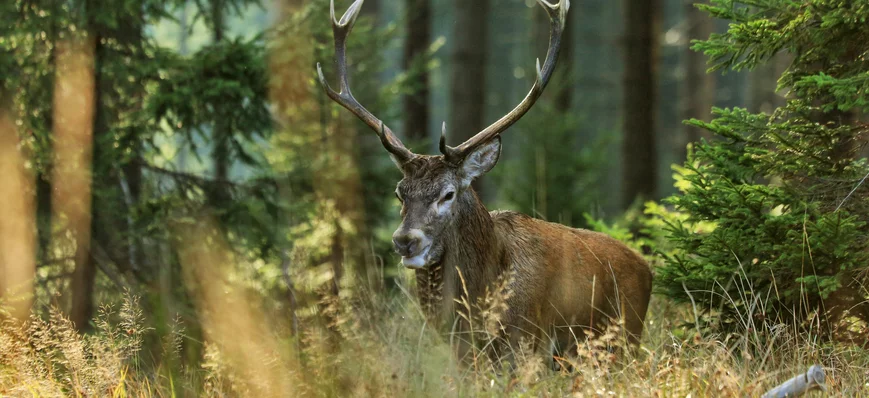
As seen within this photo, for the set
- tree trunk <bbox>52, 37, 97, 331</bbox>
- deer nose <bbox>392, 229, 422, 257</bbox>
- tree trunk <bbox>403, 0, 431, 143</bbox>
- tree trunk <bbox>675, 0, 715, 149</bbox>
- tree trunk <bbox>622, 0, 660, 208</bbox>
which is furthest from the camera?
tree trunk <bbox>675, 0, 715, 149</bbox>

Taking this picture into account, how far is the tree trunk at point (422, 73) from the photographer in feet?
46.1

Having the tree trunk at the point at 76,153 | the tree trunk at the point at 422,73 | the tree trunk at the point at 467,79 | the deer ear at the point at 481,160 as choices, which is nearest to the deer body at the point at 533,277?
the deer ear at the point at 481,160

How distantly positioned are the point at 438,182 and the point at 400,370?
158cm

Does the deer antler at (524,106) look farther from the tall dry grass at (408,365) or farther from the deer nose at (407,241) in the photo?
the tall dry grass at (408,365)

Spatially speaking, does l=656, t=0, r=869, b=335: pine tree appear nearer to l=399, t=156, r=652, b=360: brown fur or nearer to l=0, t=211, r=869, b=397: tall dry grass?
l=0, t=211, r=869, b=397: tall dry grass

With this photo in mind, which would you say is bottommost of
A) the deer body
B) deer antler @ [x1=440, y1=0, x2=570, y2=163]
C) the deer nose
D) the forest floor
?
the forest floor

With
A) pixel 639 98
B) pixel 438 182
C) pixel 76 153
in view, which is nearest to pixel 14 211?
pixel 76 153

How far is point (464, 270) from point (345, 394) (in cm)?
147

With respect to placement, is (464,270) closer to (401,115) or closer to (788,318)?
(788,318)

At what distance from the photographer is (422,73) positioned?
1397 centimetres

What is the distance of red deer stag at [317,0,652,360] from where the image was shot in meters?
5.74

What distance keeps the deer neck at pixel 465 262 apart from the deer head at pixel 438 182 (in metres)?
0.04

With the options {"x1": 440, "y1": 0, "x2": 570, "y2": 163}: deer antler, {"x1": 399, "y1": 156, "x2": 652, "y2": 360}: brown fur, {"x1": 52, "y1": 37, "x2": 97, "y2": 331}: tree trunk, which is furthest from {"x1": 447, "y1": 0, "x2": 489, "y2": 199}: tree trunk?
{"x1": 399, "y1": 156, "x2": 652, "y2": 360}: brown fur

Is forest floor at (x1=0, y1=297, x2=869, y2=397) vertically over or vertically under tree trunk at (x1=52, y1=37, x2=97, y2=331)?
under
